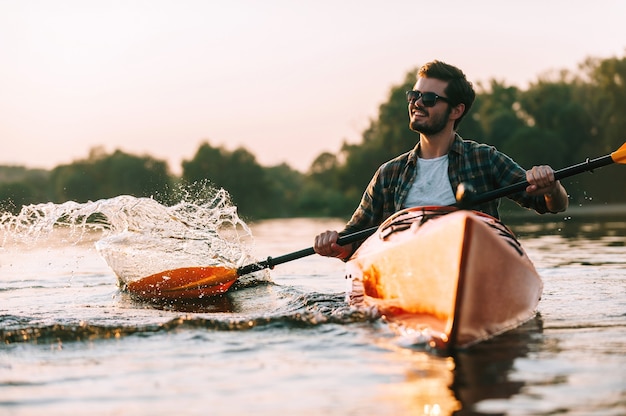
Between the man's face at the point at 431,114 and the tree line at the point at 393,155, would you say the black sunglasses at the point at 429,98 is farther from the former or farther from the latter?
the tree line at the point at 393,155

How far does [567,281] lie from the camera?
24.0 ft

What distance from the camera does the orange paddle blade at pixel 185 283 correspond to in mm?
7516

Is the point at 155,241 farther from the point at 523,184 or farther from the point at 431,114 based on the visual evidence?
the point at 523,184

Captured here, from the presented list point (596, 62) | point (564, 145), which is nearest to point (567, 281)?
point (564, 145)

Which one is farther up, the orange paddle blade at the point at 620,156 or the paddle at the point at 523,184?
the orange paddle blade at the point at 620,156

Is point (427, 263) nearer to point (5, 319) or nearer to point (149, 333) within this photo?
point (149, 333)

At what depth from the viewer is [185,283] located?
7.52 metres

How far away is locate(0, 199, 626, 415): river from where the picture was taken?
3258 millimetres

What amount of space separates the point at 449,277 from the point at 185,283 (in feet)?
12.4

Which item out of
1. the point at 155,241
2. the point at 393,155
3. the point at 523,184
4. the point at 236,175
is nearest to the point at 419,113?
the point at 523,184

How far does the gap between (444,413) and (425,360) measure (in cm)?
86

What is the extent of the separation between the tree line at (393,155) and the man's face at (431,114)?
29.4 m

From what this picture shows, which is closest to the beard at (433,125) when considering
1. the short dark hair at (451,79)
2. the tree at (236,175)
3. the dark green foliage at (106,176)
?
the short dark hair at (451,79)

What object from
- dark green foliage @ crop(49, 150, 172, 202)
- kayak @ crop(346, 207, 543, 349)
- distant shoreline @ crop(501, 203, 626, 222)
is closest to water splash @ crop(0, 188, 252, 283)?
kayak @ crop(346, 207, 543, 349)
